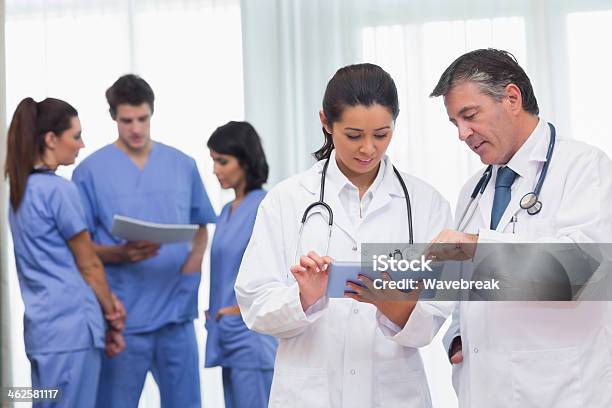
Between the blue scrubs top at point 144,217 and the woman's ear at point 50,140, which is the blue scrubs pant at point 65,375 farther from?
the woman's ear at point 50,140

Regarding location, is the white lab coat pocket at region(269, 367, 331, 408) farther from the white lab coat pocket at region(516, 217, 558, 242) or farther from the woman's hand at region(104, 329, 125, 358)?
A: the woman's hand at region(104, 329, 125, 358)

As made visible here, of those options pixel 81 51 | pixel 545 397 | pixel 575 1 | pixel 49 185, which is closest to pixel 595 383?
pixel 545 397

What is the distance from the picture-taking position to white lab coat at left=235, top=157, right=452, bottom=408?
1565mm

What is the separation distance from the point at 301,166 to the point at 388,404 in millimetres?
1743

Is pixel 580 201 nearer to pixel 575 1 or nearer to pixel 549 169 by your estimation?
pixel 549 169

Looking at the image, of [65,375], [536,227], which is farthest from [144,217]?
[536,227]

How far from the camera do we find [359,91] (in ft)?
5.27

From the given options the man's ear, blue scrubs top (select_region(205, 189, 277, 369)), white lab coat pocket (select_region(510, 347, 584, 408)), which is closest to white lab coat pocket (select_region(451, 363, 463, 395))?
white lab coat pocket (select_region(510, 347, 584, 408))

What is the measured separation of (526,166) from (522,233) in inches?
5.9

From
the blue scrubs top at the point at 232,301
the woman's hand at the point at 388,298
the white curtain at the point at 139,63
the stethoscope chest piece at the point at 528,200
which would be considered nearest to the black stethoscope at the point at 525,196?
the stethoscope chest piece at the point at 528,200

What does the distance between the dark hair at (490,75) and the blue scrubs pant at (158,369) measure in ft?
5.17

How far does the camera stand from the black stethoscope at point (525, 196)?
1.52m

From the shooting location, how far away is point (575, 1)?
307 cm

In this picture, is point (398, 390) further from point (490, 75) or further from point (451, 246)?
point (490, 75)
